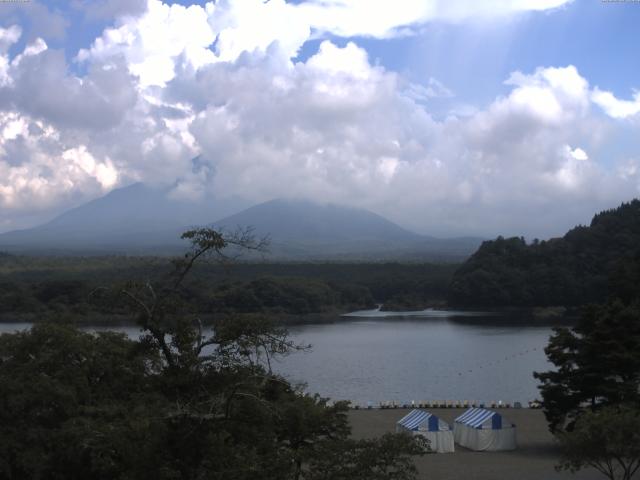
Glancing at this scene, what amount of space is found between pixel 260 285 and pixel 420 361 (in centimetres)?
1974

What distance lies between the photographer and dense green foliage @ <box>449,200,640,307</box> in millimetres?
48719

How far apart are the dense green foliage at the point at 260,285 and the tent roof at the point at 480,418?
1767 centimetres

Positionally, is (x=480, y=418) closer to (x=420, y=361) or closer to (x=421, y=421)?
(x=421, y=421)

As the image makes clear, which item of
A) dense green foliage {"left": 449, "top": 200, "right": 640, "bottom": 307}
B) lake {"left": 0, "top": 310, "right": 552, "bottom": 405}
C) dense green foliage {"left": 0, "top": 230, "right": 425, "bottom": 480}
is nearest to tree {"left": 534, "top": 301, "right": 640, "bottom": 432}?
lake {"left": 0, "top": 310, "right": 552, "bottom": 405}

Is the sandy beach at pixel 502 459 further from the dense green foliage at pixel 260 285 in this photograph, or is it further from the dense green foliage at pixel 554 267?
the dense green foliage at pixel 554 267

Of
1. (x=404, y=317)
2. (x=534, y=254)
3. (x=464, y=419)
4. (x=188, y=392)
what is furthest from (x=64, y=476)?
(x=534, y=254)

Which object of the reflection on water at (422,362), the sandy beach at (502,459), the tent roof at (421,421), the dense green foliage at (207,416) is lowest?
the reflection on water at (422,362)

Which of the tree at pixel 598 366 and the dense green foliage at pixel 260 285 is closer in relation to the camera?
the tree at pixel 598 366

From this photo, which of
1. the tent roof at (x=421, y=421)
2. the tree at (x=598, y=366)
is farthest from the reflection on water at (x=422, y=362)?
the tree at (x=598, y=366)

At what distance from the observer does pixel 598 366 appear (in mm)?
12586

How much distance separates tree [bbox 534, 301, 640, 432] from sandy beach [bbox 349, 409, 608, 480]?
638 mm

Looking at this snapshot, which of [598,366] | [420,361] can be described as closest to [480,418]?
[598,366]

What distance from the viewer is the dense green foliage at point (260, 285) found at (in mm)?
41625

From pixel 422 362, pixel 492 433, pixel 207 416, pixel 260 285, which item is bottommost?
pixel 422 362
